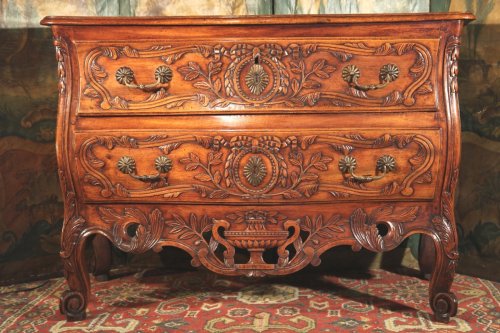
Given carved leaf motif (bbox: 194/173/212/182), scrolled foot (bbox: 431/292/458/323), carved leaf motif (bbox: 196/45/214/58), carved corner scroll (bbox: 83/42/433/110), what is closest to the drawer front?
carved leaf motif (bbox: 194/173/212/182)

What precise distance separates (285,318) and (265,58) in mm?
935

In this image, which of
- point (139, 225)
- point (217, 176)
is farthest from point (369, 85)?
point (139, 225)

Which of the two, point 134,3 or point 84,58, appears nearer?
point 84,58

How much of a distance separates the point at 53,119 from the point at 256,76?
1.16 metres

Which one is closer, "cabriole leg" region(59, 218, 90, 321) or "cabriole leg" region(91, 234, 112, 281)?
"cabriole leg" region(59, 218, 90, 321)

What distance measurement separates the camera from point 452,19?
1.66 m

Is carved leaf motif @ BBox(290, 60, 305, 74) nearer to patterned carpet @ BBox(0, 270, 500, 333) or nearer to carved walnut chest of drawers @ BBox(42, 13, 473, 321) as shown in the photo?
carved walnut chest of drawers @ BBox(42, 13, 473, 321)

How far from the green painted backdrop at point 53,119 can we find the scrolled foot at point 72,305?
1.90 ft

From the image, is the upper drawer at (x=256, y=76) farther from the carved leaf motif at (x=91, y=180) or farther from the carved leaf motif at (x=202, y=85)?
the carved leaf motif at (x=91, y=180)

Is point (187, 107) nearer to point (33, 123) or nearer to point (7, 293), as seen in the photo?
point (33, 123)

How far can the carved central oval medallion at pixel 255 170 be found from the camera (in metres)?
1.72

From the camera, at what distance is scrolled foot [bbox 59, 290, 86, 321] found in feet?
6.21

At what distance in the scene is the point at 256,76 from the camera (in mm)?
1701

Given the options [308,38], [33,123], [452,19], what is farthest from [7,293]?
[452,19]
